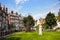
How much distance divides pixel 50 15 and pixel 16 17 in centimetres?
5864

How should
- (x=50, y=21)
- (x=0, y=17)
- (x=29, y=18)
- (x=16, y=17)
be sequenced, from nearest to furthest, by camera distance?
(x=0, y=17) < (x=50, y=21) < (x=29, y=18) < (x=16, y=17)

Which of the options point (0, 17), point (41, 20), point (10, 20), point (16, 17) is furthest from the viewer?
point (41, 20)

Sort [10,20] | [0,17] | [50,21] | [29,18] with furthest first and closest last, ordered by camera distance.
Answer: [10,20] → [29,18] → [50,21] → [0,17]

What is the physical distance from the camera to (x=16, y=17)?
154m

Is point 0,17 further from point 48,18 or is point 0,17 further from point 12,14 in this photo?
point 12,14

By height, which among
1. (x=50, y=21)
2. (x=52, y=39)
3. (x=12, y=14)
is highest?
(x=12, y=14)

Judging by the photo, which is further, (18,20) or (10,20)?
(18,20)

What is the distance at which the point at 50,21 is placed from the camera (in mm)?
96875

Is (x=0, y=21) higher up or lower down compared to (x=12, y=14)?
lower down

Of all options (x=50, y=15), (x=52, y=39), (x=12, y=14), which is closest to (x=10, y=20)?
(x=12, y=14)

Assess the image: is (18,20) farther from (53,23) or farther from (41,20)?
(53,23)

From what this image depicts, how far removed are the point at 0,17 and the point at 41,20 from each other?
88580 mm

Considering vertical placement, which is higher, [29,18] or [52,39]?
[29,18]

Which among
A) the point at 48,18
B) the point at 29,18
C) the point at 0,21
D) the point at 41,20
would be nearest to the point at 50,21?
the point at 48,18
